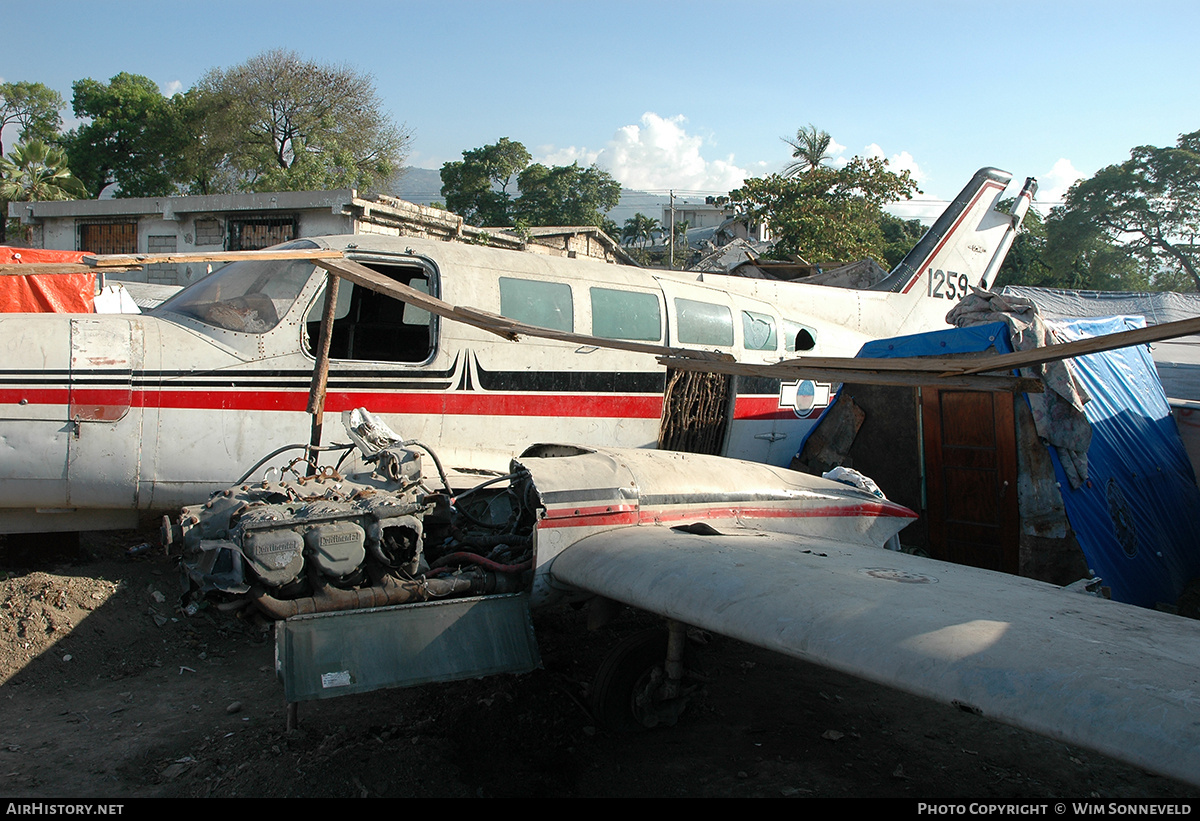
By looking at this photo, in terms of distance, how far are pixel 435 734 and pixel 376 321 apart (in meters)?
3.59

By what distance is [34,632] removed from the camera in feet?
17.0

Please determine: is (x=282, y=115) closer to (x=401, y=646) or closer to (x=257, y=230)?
(x=257, y=230)

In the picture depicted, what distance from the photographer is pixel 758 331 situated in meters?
7.96

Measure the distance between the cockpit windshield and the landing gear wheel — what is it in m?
3.57

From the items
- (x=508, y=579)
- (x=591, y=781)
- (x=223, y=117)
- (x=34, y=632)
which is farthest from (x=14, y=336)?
(x=223, y=117)

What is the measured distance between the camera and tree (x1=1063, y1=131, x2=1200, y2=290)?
139ft

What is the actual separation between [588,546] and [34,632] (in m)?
3.88

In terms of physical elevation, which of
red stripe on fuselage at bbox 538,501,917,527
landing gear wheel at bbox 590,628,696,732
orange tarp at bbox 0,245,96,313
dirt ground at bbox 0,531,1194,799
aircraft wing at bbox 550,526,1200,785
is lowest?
dirt ground at bbox 0,531,1194,799

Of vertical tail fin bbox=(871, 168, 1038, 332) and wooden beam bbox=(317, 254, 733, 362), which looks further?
vertical tail fin bbox=(871, 168, 1038, 332)

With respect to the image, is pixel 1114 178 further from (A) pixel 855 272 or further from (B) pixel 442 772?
(B) pixel 442 772

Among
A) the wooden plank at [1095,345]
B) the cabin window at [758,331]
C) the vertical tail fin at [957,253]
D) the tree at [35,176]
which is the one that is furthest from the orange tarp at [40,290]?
the tree at [35,176]

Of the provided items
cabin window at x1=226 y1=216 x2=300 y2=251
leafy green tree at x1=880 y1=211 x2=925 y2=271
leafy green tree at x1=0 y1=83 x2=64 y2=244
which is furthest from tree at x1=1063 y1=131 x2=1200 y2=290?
leafy green tree at x1=0 y1=83 x2=64 y2=244

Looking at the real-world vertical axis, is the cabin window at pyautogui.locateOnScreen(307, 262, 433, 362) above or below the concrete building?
below

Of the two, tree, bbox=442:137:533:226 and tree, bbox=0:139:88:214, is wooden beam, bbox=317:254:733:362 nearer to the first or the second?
tree, bbox=0:139:88:214
